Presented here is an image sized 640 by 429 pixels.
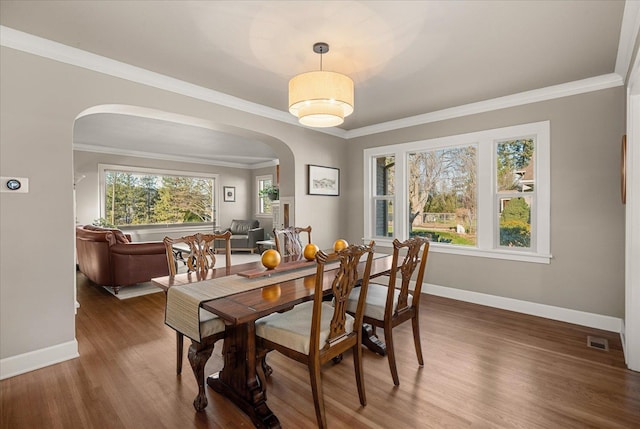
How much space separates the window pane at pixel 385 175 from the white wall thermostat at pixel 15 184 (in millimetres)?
4132

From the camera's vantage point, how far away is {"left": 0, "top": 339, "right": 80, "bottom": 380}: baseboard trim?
234cm

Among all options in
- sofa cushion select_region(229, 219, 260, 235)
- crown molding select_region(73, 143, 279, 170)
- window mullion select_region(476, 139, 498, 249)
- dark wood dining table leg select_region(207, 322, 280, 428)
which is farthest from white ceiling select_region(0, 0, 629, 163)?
sofa cushion select_region(229, 219, 260, 235)

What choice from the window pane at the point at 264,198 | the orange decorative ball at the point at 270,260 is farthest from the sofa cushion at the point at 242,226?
the orange decorative ball at the point at 270,260

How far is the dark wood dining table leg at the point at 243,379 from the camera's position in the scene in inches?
72.9

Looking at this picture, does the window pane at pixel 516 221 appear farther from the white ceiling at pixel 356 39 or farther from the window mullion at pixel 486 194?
the white ceiling at pixel 356 39

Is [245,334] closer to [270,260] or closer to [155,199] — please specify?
[270,260]

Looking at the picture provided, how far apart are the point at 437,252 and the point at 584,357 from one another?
1.98 m

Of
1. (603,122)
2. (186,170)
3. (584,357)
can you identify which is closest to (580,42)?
(603,122)

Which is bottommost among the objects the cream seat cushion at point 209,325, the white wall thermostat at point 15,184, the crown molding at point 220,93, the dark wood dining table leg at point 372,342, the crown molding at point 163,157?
the dark wood dining table leg at point 372,342

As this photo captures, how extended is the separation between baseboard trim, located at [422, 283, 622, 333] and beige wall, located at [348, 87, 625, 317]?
0.18 feet

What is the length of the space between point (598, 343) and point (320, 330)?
2769 millimetres

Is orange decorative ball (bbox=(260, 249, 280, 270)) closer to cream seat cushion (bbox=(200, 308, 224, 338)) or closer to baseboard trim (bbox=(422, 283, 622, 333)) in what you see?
cream seat cushion (bbox=(200, 308, 224, 338))

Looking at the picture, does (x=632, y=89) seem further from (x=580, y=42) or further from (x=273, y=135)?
(x=273, y=135)

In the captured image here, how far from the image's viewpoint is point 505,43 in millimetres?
2512
